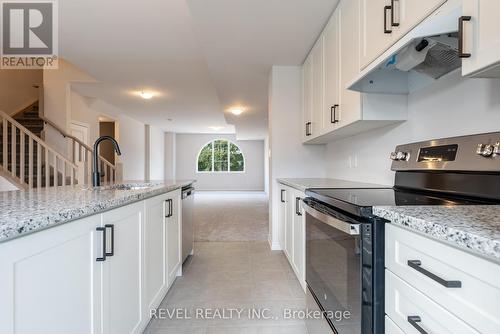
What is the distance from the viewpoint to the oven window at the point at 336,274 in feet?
3.41

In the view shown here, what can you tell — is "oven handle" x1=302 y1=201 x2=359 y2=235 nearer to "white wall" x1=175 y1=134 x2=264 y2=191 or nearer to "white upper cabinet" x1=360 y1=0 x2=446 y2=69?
"white upper cabinet" x1=360 y1=0 x2=446 y2=69

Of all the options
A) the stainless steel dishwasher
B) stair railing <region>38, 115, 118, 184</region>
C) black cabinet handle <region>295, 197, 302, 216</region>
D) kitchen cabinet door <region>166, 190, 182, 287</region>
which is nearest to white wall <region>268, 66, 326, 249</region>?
the stainless steel dishwasher

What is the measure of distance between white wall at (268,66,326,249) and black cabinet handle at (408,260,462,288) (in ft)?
9.04

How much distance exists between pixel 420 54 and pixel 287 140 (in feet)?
7.37

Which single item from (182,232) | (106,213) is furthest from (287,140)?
(106,213)

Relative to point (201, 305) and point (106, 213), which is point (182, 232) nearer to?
point (201, 305)

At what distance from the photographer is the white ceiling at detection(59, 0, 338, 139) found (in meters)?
2.30

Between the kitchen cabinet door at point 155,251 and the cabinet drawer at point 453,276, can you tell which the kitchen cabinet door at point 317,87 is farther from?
the cabinet drawer at point 453,276

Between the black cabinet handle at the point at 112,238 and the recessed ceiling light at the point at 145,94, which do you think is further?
the recessed ceiling light at the point at 145,94

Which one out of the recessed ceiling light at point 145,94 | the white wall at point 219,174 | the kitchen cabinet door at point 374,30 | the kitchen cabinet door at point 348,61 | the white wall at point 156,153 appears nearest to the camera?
the kitchen cabinet door at point 374,30

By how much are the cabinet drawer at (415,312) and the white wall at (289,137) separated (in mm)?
2628

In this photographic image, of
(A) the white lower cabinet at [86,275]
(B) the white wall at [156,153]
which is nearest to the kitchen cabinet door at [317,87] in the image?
(A) the white lower cabinet at [86,275]

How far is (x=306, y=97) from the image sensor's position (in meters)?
3.20

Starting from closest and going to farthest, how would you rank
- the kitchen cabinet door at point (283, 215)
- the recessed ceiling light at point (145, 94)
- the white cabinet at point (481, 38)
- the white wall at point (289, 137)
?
the white cabinet at point (481, 38) < the kitchen cabinet door at point (283, 215) < the white wall at point (289, 137) < the recessed ceiling light at point (145, 94)
